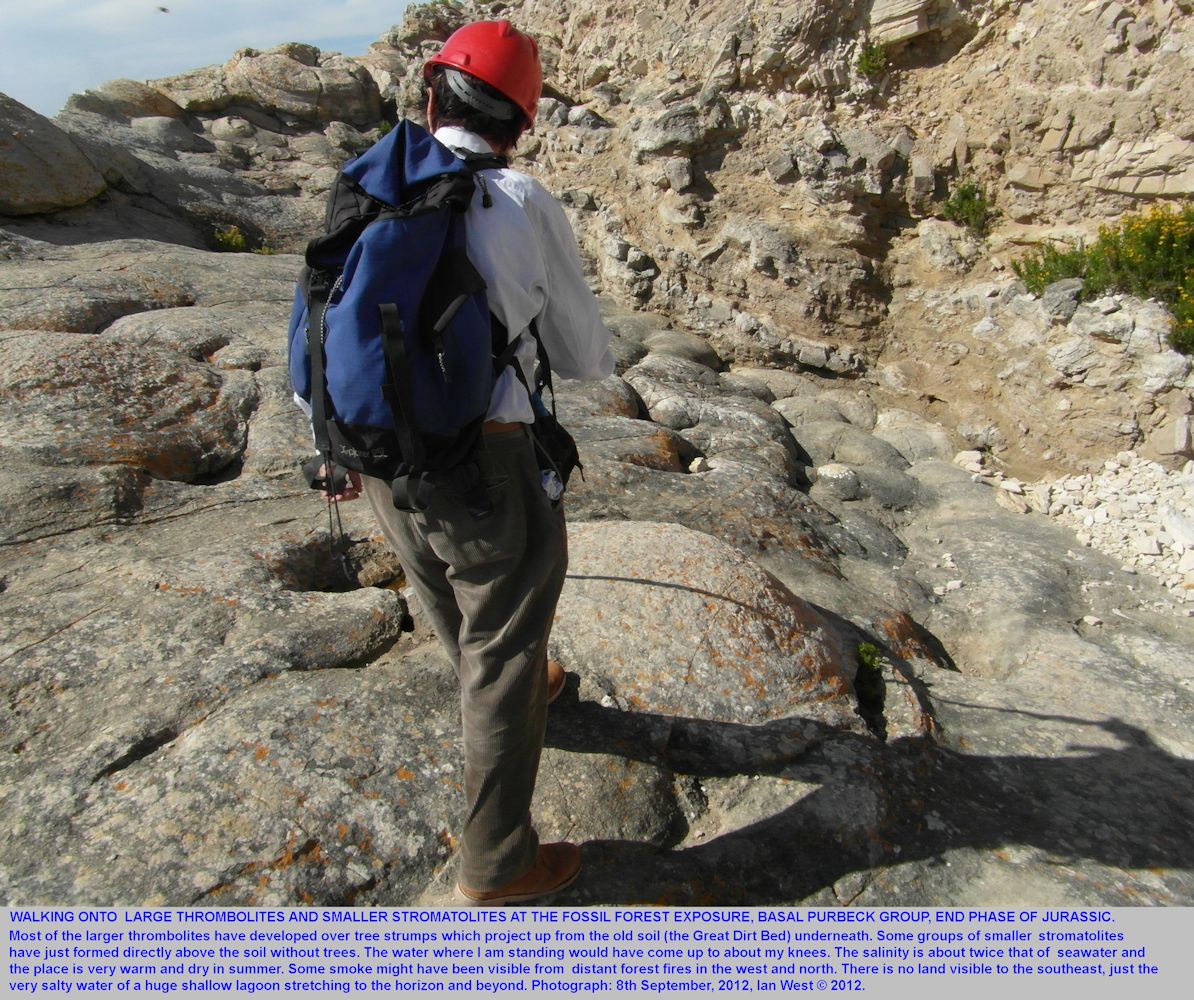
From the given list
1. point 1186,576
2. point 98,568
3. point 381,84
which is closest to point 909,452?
point 1186,576

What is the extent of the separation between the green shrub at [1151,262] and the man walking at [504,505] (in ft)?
25.9

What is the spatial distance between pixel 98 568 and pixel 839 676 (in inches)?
157

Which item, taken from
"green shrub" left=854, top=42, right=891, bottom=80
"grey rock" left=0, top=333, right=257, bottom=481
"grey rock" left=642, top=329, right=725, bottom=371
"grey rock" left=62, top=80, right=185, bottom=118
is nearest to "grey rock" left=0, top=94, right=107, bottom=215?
"grey rock" left=62, top=80, right=185, bottom=118

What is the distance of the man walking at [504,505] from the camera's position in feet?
7.25

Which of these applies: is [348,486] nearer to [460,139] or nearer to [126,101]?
[460,139]

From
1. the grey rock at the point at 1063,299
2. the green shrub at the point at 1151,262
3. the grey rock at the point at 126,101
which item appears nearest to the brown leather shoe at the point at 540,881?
the green shrub at the point at 1151,262

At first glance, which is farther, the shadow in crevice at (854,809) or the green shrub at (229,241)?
the green shrub at (229,241)

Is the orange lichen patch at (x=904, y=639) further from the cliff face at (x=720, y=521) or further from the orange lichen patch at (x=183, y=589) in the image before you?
the orange lichen patch at (x=183, y=589)

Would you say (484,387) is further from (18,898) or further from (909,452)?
(909,452)

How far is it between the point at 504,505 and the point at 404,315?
61cm

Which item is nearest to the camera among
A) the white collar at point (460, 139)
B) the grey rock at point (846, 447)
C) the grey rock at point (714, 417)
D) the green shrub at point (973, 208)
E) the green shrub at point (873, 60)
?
the white collar at point (460, 139)

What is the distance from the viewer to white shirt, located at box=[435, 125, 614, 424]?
6.98 ft

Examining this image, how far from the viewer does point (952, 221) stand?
10789 mm

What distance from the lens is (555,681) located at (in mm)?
3564
